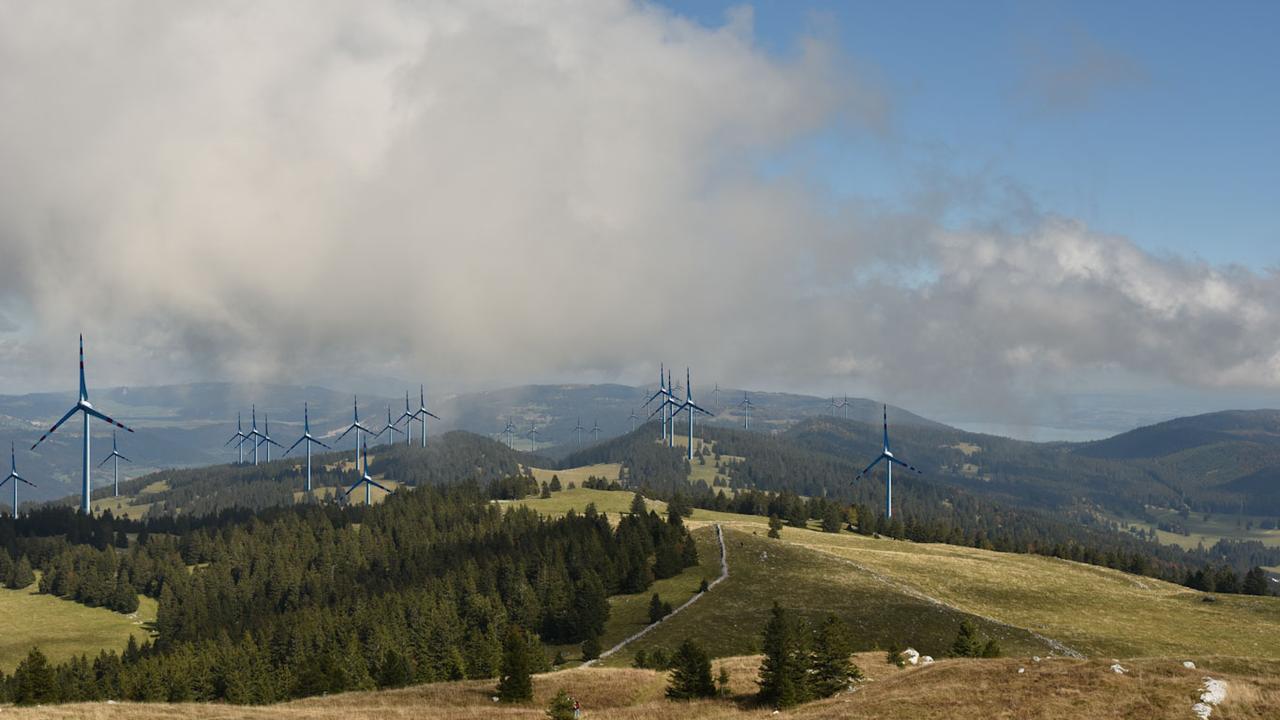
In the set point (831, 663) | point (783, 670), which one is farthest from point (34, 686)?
point (831, 663)

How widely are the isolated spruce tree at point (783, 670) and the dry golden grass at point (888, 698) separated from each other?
171 centimetres

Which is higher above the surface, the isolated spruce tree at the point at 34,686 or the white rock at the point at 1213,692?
the white rock at the point at 1213,692

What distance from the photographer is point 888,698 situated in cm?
5762

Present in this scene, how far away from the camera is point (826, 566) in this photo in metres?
162

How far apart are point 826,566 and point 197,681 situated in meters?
101

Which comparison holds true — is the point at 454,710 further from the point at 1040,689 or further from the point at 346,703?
the point at 1040,689

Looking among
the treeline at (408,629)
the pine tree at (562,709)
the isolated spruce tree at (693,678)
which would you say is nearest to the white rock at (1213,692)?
the isolated spruce tree at (693,678)

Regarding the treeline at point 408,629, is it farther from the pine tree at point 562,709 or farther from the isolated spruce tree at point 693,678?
the pine tree at point 562,709

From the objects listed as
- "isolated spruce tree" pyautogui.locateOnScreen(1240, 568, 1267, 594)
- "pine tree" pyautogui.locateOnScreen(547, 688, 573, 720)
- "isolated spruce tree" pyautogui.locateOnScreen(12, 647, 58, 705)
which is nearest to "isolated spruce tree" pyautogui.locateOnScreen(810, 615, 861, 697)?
"pine tree" pyautogui.locateOnScreen(547, 688, 573, 720)

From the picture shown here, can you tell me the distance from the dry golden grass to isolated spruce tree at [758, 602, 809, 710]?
1.71m

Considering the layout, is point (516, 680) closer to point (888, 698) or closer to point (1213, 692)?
point (888, 698)

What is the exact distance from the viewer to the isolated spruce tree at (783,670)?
6556 cm

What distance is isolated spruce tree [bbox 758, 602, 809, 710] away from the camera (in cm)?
6556

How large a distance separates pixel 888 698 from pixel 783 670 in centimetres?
1028
